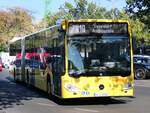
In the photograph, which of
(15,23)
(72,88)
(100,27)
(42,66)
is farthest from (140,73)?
(15,23)

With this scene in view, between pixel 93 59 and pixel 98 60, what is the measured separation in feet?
0.54

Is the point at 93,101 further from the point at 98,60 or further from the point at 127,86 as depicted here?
the point at 98,60

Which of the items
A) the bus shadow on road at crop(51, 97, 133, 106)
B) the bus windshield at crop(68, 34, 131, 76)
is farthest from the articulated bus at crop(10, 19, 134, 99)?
the bus shadow on road at crop(51, 97, 133, 106)

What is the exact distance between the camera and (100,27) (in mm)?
18656

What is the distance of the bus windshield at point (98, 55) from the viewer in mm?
18141

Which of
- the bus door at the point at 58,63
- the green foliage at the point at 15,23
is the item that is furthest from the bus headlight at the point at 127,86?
the green foliage at the point at 15,23

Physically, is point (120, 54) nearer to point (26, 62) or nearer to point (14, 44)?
point (26, 62)

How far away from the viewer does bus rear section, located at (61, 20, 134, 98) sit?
1809cm

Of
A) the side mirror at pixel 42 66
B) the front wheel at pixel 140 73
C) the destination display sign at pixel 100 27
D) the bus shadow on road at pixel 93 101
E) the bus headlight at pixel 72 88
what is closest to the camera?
the bus headlight at pixel 72 88

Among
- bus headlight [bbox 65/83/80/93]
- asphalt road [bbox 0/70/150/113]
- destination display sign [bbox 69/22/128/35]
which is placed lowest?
asphalt road [bbox 0/70/150/113]

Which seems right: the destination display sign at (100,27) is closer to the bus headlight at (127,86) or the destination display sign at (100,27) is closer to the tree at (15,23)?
the bus headlight at (127,86)

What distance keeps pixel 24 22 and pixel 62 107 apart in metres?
94.0

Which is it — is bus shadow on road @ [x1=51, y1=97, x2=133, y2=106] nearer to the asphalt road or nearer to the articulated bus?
the asphalt road

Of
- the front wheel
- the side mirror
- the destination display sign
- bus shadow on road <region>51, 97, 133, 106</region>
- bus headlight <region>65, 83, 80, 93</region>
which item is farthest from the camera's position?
the front wheel
